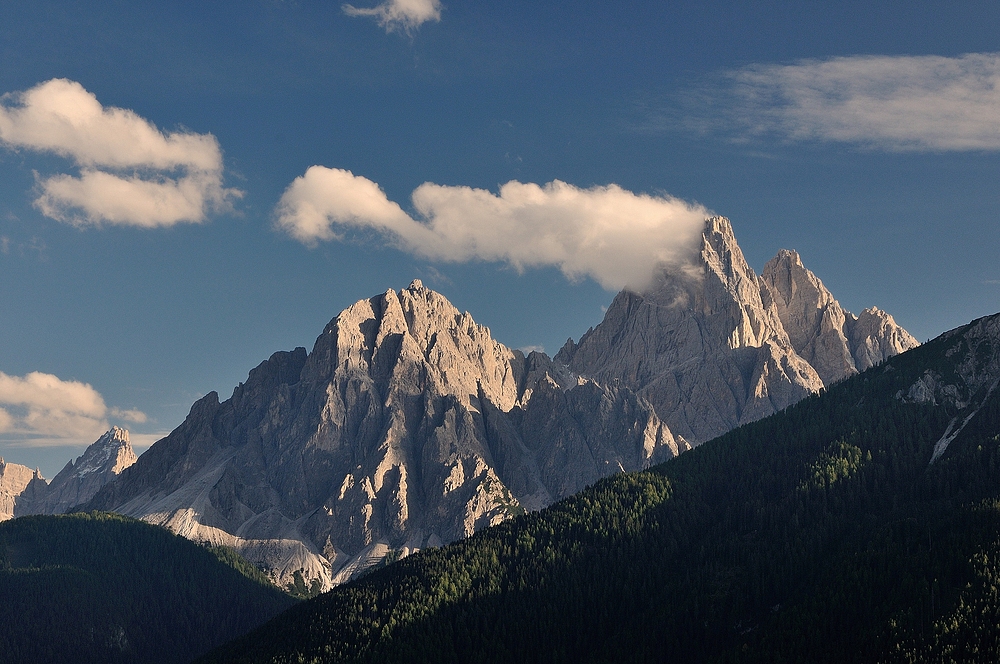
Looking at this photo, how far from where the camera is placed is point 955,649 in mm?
192875

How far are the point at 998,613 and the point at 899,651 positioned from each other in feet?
64.2

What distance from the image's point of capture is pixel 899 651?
197250 millimetres

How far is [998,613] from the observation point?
198 meters

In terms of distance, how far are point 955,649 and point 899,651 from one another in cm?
954

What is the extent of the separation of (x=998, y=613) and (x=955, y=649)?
12.5 m
